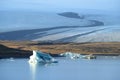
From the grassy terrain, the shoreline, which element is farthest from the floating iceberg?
the grassy terrain

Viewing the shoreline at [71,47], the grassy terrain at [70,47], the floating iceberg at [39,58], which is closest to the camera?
the floating iceberg at [39,58]

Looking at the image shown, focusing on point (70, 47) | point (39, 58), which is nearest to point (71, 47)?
point (70, 47)

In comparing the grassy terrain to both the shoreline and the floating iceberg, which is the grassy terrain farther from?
the floating iceberg

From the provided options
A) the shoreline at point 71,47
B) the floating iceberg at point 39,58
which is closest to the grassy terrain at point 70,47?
the shoreline at point 71,47

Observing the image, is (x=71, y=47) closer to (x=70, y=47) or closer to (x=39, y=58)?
(x=70, y=47)

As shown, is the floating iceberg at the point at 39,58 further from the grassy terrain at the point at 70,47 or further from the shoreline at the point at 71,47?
the grassy terrain at the point at 70,47

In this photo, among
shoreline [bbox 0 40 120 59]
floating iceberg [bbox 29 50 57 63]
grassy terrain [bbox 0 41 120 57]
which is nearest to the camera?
floating iceberg [bbox 29 50 57 63]

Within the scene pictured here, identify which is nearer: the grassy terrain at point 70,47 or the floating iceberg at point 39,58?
the floating iceberg at point 39,58

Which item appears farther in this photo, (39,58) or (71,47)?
(71,47)

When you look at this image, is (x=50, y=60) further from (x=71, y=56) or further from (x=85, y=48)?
(x=85, y=48)

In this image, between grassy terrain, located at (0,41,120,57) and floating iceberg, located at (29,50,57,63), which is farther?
grassy terrain, located at (0,41,120,57)

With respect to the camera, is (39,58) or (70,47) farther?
(70,47)

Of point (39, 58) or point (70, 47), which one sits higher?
point (39, 58)
